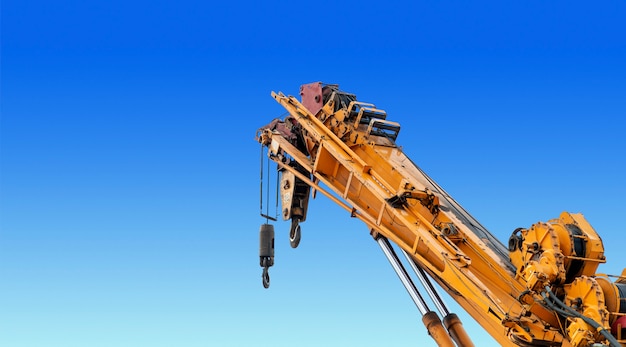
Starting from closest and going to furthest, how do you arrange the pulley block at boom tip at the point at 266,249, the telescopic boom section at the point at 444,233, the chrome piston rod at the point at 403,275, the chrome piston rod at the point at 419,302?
the telescopic boom section at the point at 444,233, the chrome piston rod at the point at 419,302, the chrome piston rod at the point at 403,275, the pulley block at boom tip at the point at 266,249

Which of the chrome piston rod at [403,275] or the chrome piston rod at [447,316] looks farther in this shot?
the chrome piston rod at [403,275]

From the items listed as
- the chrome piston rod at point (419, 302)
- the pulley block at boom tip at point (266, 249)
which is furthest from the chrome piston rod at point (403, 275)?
the pulley block at boom tip at point (266, 249)

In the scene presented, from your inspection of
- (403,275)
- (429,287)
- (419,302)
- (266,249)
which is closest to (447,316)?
(419,302)

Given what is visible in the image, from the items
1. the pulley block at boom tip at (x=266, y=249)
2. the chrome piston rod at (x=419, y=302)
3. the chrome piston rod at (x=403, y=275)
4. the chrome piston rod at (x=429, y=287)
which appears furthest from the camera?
the pulley block at boom tip at (x=266, y=249)

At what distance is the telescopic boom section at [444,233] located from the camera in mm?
14742

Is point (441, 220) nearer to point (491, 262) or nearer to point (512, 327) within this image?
point (491, 262)

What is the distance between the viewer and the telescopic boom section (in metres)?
14.7

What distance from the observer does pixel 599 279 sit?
14891 millimetres

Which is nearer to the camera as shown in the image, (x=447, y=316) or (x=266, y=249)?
(x=447, y=316)

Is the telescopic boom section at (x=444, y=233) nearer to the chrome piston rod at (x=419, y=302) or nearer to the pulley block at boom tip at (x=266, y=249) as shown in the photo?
the chrome piston rod at (x=419, y=302)

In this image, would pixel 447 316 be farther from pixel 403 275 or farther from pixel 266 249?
pixel 266 249

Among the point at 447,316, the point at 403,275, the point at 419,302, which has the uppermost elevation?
the point at 403,275

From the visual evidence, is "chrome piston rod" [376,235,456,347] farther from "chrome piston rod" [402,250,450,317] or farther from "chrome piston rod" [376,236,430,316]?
"chrome piston rod" [402,250,450,317]

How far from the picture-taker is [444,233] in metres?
16.4
